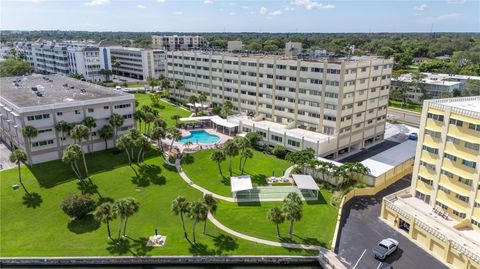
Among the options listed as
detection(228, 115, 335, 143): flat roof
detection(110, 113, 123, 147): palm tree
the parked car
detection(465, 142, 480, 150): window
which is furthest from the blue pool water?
detection(465, 142, 480, 150): window

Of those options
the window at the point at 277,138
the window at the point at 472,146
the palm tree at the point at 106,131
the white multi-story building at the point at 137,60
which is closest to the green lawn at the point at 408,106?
the window at the point at 277,138

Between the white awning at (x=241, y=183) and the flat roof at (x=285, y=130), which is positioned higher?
the flat roof at (x=285, y=130)

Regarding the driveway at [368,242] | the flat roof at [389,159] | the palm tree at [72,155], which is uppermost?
the palm tree at [72,155]

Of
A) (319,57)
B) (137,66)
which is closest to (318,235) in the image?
(319,57)

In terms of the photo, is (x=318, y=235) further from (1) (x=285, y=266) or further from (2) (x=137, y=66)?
(2) (x=137, y=66)

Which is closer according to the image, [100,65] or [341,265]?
[341,265]

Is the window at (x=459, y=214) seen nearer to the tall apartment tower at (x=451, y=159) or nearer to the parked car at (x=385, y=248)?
the tall apartment tower at (x=451, y=159)

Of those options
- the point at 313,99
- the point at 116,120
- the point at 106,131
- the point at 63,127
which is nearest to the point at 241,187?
the point at 313,99
